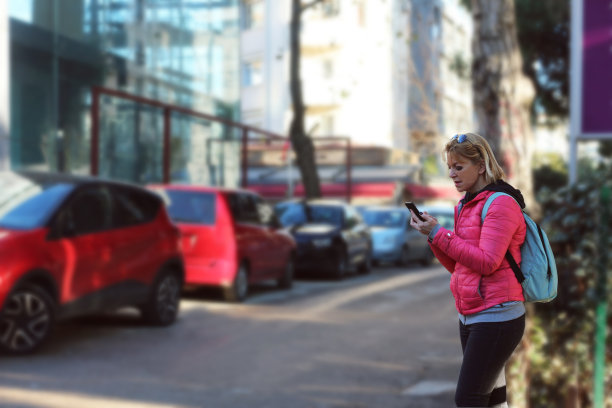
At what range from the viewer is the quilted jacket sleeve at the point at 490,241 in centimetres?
234

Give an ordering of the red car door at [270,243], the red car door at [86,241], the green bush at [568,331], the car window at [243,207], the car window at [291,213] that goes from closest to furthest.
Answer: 1. the green bush at [568,331]
2. the red car door at [86,241]
3. the car window at [243,207]
4. the red car door at [270,243]
5. the car window at [291,213]

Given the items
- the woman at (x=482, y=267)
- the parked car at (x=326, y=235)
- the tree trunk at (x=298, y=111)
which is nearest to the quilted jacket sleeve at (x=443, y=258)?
the woman at (x=482, y=267)

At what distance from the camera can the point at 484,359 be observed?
2.42 m

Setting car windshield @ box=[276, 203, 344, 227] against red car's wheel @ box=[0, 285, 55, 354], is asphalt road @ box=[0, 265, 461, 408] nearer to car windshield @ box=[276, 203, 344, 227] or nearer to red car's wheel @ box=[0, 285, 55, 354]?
red car's wheel @ box=[0, 285, 55, 354]

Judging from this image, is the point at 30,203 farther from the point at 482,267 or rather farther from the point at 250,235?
the point at 482,267

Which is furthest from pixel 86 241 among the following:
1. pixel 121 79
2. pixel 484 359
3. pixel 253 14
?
pixel 253 14

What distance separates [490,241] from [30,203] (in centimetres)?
788

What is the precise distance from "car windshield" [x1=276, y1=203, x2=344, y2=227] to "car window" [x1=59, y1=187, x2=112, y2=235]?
10482mm

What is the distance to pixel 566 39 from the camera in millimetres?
21781

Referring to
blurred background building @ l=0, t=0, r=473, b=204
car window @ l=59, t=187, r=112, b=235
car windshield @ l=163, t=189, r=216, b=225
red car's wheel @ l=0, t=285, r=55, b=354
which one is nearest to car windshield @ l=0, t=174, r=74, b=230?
car window @ l=59, t=187, r=112, b=235

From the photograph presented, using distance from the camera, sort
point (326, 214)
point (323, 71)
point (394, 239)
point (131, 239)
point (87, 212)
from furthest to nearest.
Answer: point (323, 71)
point (394, 239)
point (326, 214)
point (131, 239)
point (87, 212)

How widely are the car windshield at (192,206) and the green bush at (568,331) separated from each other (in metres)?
7.93

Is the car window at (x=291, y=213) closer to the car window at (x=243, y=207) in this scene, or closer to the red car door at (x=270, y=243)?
the red car door at (x=270, y=243)

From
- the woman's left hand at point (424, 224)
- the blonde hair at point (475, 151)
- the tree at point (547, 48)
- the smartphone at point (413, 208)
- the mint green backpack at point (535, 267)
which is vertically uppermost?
the tree at point (547, 48)
